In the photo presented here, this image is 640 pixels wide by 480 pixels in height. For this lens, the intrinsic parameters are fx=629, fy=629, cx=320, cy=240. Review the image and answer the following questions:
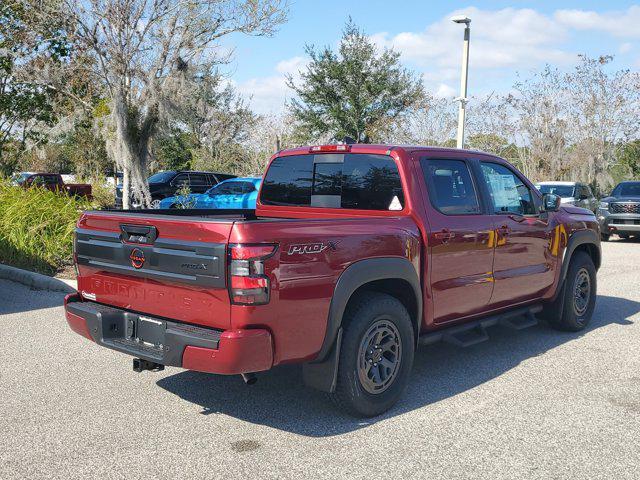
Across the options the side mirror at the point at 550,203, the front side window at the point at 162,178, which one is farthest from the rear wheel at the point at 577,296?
the front side window at the point at 162,178

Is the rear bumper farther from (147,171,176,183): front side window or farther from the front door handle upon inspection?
(147,171,176,183): front side window

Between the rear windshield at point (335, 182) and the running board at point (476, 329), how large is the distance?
3.40ft

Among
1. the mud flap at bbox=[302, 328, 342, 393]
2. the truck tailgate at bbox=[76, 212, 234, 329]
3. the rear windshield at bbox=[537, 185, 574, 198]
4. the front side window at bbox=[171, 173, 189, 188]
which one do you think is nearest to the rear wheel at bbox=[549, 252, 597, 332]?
the mud flap at bbox=[302, 328, 342, 393]

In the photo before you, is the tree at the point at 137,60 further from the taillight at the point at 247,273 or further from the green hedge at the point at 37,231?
A: the taillight at the point at 247,273

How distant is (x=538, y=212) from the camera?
5.89 metres

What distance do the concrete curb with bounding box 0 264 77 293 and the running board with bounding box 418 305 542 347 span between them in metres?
5.49

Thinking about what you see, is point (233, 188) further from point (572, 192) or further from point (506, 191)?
point (506, 191)

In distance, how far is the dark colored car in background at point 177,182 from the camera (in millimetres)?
20114

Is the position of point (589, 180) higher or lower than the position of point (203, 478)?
higher

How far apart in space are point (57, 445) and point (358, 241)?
7.26ft

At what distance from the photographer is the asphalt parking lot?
11.7ft

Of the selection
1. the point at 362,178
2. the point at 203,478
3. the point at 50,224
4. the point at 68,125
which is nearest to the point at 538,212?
the point at 362,178

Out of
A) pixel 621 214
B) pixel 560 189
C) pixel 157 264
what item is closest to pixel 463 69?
pixel 560 189

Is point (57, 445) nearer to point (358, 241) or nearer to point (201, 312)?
Result: point (201, 312)
